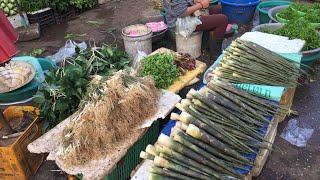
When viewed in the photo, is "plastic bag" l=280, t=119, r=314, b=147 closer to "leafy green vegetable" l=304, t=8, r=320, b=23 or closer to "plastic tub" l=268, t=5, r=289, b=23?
"leafy green vegetable" l=304, t=8, r=320, b=23

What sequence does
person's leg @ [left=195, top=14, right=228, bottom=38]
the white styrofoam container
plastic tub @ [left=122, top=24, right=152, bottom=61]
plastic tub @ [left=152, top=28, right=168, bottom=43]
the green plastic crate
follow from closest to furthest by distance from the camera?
1. the green plastic crate
2. plastic tub @ [left=122, top=24, right=152, bottom=61]
3. person's leg @ [left=195, top=14, right=228, bottom=38]
4. plastic tub @ [left=152, top=28, right=168, bottom=43]
5. the white styrofoam container

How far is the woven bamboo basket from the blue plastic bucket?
4473 millimetres

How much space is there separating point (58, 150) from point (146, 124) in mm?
940

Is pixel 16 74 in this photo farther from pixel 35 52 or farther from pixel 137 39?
pixel 35 52

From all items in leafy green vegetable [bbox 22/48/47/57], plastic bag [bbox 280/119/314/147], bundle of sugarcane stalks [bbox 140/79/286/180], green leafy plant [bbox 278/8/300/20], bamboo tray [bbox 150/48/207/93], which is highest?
bundle of sugarcane stalks [bbox 140/79/286/180]

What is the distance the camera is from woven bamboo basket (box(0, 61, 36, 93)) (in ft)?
14.6

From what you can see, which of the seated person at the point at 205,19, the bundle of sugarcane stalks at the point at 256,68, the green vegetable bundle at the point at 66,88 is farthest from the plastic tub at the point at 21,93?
the bundle of sugarcane stalks at the point at 256,68

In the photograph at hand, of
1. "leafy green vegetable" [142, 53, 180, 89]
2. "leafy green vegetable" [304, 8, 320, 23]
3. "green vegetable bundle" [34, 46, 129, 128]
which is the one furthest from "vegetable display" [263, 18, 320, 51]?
"green vegetable bundle" [34, 46, 129, 128]

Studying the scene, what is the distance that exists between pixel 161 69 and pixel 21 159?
2034mm

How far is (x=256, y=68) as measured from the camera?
3.52m

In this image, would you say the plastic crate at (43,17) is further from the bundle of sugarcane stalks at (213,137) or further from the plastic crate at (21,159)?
the bundle of sugarcane stalks at (213,137)

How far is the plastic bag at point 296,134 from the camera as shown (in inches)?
159

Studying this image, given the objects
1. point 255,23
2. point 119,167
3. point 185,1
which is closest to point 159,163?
point 119,167

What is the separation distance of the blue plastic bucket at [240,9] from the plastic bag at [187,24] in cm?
184
